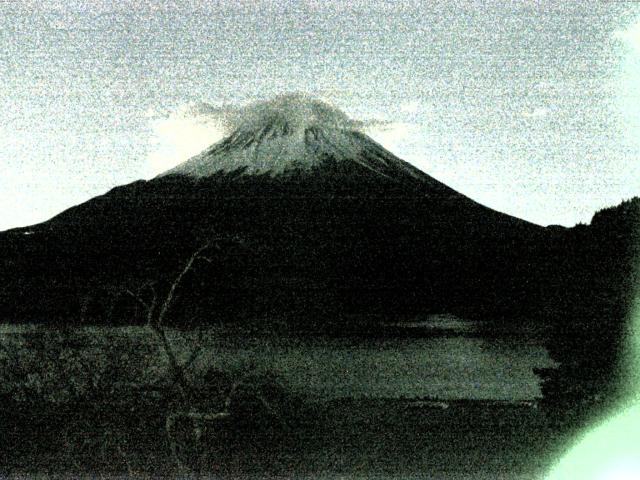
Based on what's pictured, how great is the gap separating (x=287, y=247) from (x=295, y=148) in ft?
107

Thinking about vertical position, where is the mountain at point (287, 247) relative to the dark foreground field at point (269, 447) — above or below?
above

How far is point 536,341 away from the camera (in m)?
18.3

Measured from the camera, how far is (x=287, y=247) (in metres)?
34.2

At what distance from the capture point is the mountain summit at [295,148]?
57312mm

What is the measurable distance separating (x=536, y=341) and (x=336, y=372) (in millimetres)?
5900

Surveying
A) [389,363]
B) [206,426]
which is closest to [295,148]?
[389,363]

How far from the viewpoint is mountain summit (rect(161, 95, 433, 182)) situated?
188 feet

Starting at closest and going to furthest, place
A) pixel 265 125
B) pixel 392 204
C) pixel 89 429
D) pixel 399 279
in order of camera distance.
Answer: pixel 89 429 → pixel 399 279 → pixel 392 204 → pixel 265 125

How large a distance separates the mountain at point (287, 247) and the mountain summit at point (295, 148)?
318 millimetres

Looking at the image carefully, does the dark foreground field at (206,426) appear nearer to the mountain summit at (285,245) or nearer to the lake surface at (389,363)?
the mountain summit at (285,245)

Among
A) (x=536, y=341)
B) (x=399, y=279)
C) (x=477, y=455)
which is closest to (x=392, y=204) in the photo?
(x=399, y=279)

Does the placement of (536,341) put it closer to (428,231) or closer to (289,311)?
(289,311)

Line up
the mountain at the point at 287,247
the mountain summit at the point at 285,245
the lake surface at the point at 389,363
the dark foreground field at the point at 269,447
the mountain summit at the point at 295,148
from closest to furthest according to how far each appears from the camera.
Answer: the dark foreground field at the point at 269,447 < the lake surface at the point at 389,363 < the mountain at the point at 287,247 < the mountain summit at the point at 285,245 < the mountain summit at the point at 295,148

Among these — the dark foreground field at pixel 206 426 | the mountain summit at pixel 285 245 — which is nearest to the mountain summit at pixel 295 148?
the mountain summit at pixel 285 245
